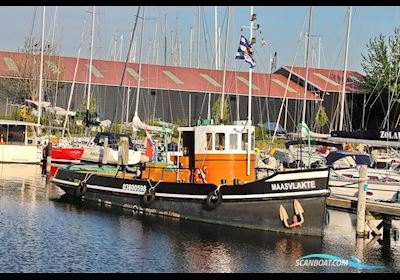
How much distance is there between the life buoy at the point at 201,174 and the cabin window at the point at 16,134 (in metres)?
26.0

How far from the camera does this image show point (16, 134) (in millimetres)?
48531

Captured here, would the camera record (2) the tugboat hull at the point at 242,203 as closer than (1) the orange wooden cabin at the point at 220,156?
Yes

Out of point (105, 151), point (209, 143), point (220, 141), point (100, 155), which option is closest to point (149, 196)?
point (209, 143)

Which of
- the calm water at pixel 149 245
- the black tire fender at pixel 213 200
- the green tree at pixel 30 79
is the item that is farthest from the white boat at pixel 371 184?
the green tree at pixel 30 79

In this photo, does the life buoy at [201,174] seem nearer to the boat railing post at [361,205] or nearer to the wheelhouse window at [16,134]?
the boat railing post at [361,205]

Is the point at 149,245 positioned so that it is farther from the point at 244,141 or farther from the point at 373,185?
the point at 373,185

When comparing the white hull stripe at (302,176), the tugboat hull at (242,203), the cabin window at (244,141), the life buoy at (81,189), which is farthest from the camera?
the life buoy at (81,189)

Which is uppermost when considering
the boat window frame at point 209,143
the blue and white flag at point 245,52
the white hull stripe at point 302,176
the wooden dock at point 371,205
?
the blue and white flag at point 245,52

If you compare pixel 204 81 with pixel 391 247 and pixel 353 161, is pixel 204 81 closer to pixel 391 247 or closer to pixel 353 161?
pixel 353 161

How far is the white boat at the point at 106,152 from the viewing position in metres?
47.1

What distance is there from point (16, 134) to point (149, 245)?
29.9m

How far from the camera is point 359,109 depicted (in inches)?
2901

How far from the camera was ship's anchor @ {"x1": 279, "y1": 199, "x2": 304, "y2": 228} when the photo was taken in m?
22.4
